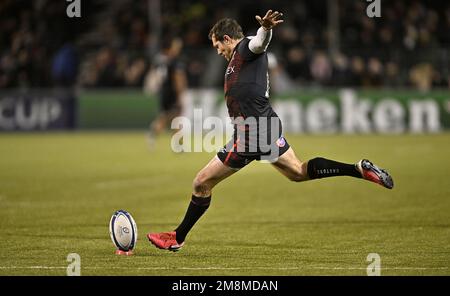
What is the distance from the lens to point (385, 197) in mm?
14422

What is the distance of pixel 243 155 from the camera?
9539mm

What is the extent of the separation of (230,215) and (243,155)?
332cm

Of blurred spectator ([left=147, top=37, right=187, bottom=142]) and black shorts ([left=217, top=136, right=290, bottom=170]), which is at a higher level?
blurred spectator ([left=147, top=37, right=187, bottom=142])

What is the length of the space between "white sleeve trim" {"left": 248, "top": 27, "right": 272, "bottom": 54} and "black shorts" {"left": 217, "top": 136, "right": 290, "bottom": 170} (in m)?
0.98

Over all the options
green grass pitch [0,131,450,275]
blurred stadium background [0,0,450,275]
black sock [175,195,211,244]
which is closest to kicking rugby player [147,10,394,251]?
black sock [175,195,211,244]

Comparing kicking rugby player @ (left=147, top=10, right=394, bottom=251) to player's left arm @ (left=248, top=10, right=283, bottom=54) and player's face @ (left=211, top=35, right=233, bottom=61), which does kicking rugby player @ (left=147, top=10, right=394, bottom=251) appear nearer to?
player's face @ (left=211, top=35, right=233, bottom=61)

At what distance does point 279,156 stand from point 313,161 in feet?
1.51

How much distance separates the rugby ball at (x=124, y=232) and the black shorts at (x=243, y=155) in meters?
1.10

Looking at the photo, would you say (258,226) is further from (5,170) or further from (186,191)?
(5,170)

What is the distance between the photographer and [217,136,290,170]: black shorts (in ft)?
31.3

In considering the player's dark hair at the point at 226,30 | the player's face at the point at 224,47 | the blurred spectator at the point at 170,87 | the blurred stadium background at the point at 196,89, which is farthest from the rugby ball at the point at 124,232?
the blurred spectator at the point at 170,87

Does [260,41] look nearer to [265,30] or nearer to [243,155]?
[265,30]

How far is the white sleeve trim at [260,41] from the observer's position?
9.05 m
